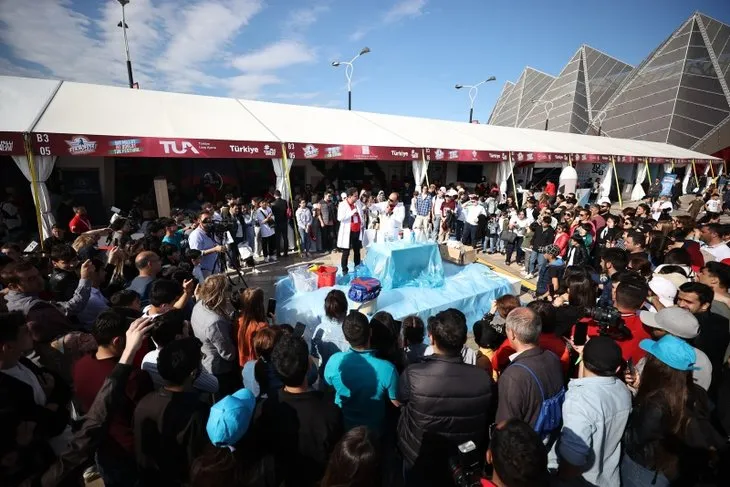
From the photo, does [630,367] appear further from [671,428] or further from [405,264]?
[405,264]

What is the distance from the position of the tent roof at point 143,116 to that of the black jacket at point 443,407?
9.65m

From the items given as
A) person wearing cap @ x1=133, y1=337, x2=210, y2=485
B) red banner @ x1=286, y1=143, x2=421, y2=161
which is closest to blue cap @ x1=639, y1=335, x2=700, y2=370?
person wearing cap @ x1=133, y1=337, x2=210, y2=485

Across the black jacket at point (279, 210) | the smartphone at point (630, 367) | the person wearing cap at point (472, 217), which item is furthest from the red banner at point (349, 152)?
the smartphone at point (630, 367)

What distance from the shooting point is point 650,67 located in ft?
132

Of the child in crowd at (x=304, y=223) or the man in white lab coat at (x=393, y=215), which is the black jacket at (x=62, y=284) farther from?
the man in white lab coat at (x=393, y=215)

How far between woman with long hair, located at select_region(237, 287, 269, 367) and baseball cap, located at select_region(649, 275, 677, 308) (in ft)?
13.2

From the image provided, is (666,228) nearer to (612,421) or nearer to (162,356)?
(612,421)

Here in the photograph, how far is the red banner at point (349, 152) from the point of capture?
34.0 ft

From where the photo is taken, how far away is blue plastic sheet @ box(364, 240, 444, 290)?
19.5ft

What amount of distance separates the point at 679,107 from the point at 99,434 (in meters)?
51.8

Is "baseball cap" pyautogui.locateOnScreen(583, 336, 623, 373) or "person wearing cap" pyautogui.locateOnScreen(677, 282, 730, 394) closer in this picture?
"baseball cap" pyautogui.locateOnScreen(583, 336, 623, 373)

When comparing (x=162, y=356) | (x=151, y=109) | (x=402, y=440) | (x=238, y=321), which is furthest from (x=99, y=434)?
(x=151, y=109)

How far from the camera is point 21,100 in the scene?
342 inches

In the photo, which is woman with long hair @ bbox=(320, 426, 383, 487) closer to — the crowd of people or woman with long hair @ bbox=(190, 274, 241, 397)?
the crowd of people
